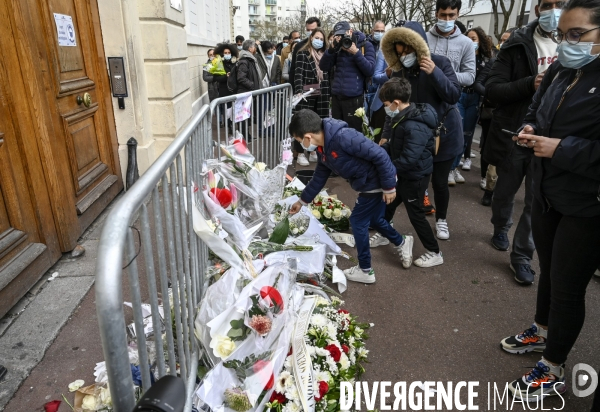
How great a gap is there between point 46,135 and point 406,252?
115 inches

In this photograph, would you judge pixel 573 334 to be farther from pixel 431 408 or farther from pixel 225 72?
→ pixel 225 72

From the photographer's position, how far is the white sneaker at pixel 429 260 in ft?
12.1

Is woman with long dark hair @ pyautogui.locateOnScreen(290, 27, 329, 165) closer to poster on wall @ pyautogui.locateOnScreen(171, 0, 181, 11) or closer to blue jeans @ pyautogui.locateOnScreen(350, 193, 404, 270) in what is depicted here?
poster on wall @ pyautogui.locateOnScreen(171, 0, 181, 11)

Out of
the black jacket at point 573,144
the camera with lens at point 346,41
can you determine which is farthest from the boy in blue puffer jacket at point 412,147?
the camera with lens at point 346,41

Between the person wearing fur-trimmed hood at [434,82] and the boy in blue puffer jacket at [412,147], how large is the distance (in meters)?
0.31

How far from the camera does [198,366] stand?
6.95 feet

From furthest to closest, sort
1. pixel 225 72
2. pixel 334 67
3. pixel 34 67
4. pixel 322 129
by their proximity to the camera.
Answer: pixel 225 72 → pixel 334 67 → pixel 322 129 → pixel 34 67

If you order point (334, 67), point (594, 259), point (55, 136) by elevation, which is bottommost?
point (594, 259)

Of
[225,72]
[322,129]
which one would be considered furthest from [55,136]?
[225,72]

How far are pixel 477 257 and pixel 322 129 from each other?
1.89m

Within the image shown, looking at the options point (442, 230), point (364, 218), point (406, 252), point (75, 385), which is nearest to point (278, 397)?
point (75, 385)

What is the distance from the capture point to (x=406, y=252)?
370 cm

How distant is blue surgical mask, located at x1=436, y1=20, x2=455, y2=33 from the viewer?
4.11 meters

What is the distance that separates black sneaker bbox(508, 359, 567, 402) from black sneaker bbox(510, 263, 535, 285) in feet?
3.84
